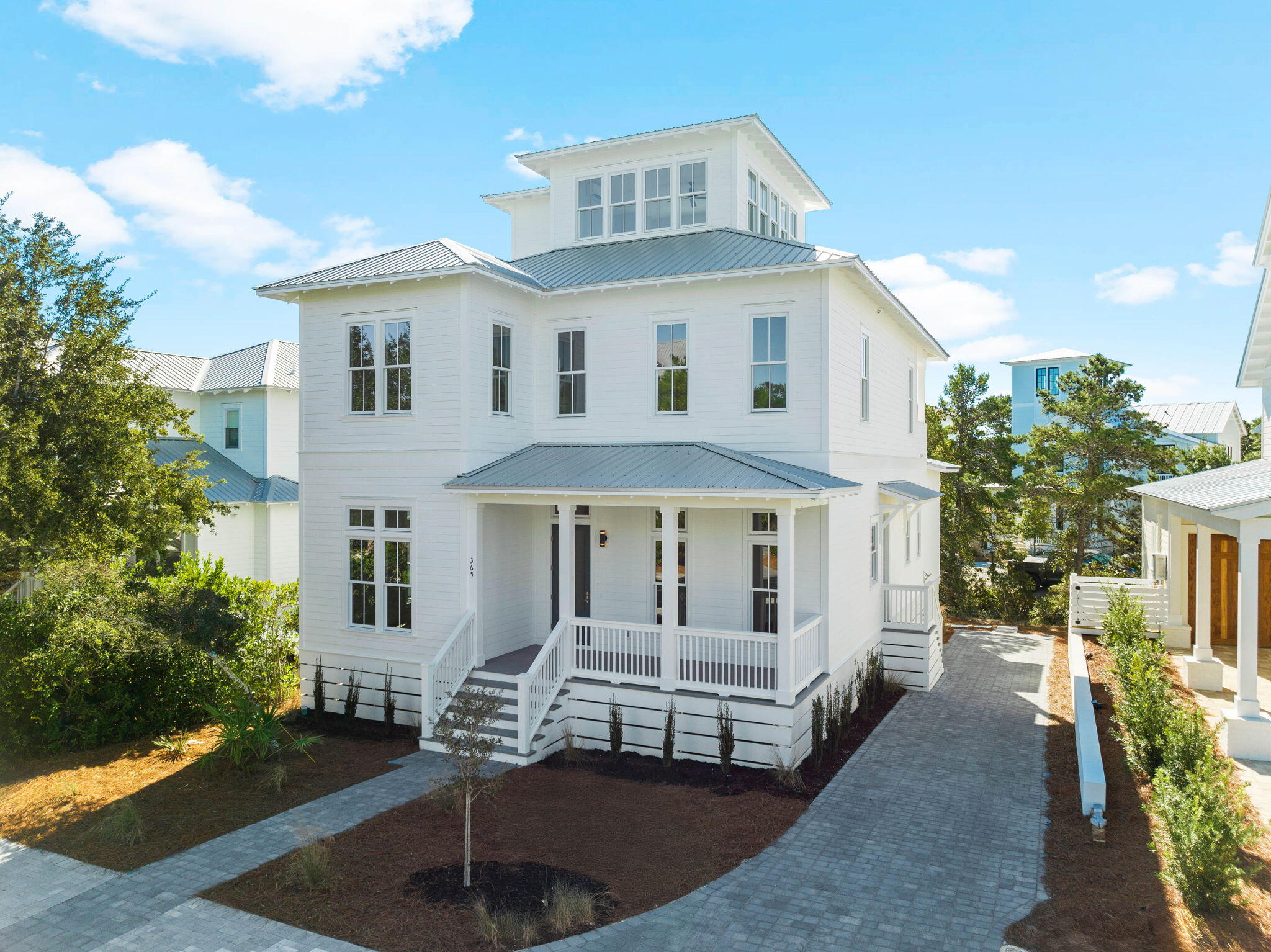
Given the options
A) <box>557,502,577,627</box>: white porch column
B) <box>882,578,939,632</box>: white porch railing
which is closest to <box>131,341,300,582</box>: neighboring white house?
<box>557,502,577,627</box>: white porch column

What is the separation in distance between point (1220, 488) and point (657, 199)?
11.6m

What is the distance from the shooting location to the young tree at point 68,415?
44.7ft

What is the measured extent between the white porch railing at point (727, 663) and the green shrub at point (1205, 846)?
17.0ft

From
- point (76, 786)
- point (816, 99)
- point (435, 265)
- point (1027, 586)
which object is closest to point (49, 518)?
point (76, 786)

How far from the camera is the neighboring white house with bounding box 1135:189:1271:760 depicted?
10.8 metres

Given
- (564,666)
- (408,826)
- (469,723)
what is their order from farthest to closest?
(564,666) < (408,826) < (469,723)

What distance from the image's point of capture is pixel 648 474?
12305mm

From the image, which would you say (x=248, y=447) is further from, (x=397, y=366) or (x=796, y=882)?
(x=796, y=882)

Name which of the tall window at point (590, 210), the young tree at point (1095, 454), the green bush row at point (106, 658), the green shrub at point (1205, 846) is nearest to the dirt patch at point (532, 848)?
the green shrub at point (1205, 846)

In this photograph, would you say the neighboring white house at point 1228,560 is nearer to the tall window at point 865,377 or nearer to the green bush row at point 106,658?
the tall window at point 865,377

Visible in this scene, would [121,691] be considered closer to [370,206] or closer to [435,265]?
[435,265]

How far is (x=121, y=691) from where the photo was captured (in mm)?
13086

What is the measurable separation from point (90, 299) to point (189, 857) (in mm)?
11132


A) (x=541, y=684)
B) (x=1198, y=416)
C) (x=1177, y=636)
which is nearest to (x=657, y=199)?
(x=541, y=684)
